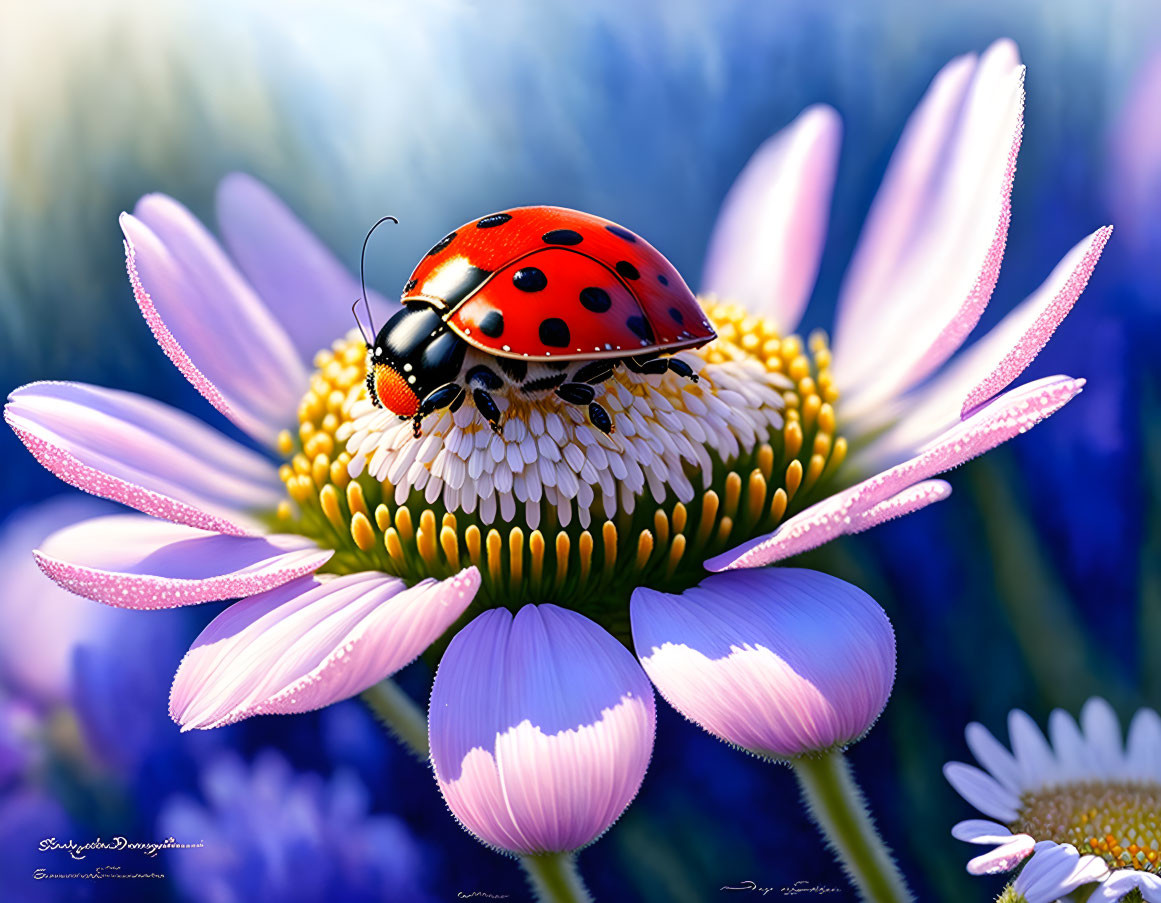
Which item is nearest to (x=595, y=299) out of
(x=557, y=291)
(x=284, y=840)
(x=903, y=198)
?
(x=557, y=291)

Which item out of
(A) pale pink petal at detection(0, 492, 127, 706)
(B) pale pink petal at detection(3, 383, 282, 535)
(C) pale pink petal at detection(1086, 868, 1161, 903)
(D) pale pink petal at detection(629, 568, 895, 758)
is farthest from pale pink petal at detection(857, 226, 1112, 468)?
(A) pale pink petal at detection(0, 492, 127, 706)

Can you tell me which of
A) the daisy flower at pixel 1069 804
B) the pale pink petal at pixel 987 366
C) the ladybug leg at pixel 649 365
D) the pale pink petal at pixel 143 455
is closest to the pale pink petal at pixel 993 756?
the daisy flower at pixel 1069 804

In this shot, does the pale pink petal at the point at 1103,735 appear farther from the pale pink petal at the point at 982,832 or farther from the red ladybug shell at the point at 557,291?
the red ladybug shell at the point at 557,291

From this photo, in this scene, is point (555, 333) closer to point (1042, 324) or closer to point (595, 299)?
point (595, 299)

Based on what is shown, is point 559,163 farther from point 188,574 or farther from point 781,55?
point 188,574

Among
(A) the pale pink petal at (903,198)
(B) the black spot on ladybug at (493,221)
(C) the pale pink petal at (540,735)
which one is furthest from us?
(A) the pale pink petal at (903,198)

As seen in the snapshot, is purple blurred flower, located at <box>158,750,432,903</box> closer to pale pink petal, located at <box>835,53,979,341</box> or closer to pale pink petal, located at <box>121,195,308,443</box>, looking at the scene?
pale pink petal, located at <box>121,195,308,443</box>

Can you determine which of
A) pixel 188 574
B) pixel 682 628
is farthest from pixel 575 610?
pixel 188 574
